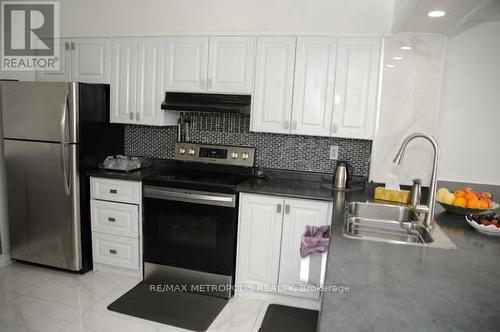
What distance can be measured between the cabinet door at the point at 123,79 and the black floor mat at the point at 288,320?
1976mm

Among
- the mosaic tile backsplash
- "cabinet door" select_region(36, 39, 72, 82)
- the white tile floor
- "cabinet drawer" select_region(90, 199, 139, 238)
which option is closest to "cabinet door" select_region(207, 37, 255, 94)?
the mosaic tile backsplash

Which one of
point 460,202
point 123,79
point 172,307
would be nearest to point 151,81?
point 123,79

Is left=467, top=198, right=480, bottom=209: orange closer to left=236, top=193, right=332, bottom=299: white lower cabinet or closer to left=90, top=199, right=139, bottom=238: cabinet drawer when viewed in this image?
left=236, top=193, right=332, bottom=299: white lower cabinet

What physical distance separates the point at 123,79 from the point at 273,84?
4.41ft

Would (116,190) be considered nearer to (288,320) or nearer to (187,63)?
(187,63)

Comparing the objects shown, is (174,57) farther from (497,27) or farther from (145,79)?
(497,27)

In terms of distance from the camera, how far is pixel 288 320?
2.61 meters

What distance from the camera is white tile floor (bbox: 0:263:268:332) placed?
2.43 m

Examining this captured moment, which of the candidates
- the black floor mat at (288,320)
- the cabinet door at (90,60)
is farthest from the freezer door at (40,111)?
the black floor mat at (288,320)

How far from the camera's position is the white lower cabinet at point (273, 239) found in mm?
2678

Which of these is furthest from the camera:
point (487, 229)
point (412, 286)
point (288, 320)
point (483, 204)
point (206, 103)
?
point (206, 103)

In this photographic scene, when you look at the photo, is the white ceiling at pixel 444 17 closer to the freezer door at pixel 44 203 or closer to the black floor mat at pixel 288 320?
the black floor mat at pixel 288 320

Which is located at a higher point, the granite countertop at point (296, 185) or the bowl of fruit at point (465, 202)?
the bowl of fruit at point (465, 202)

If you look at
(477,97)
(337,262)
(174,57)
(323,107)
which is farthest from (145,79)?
(477,97)
